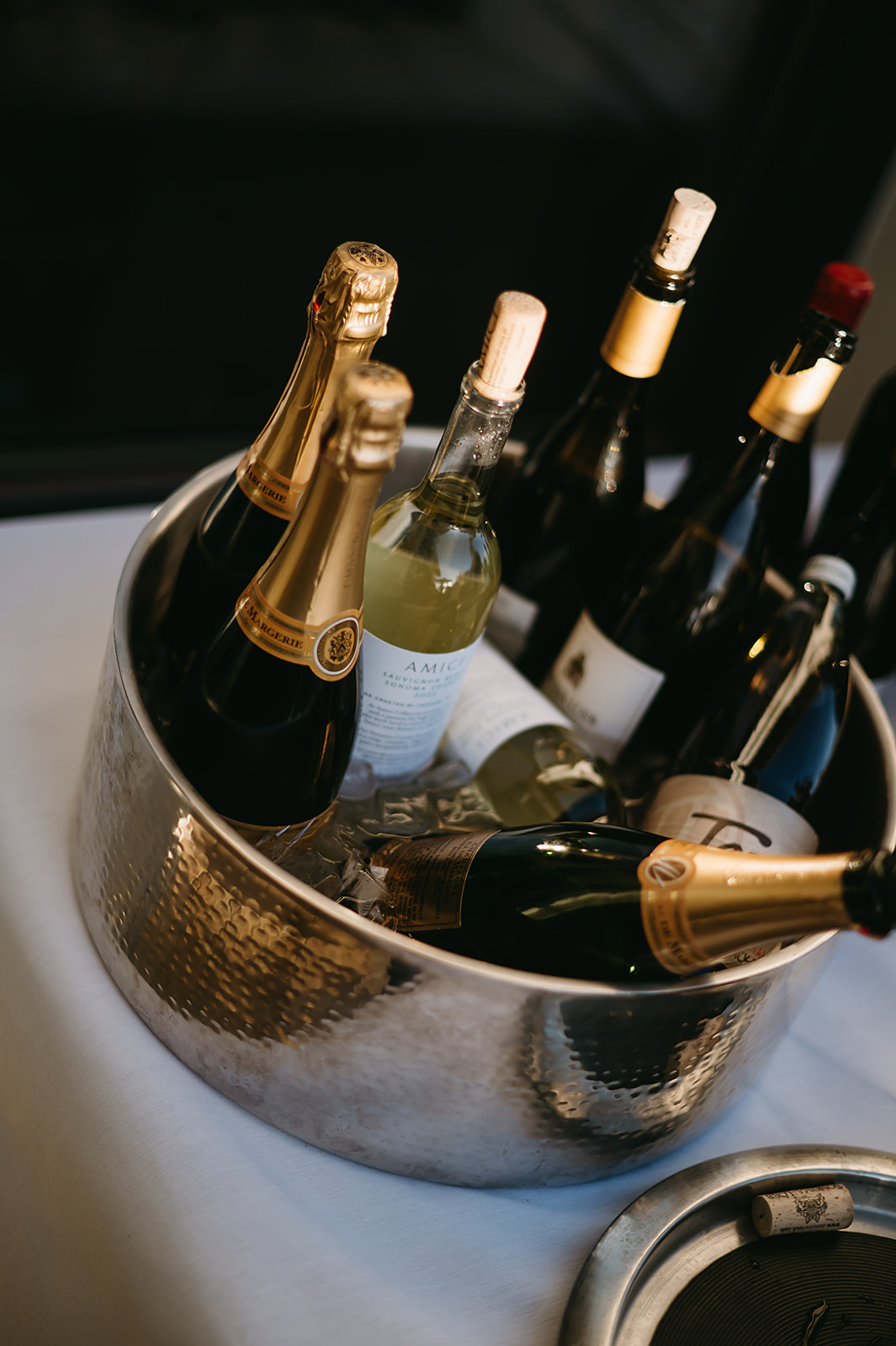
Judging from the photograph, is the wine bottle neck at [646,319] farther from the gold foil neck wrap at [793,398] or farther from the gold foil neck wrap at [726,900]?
the gold foil neck wrap at [726,900]

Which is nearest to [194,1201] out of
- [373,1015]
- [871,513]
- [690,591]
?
[373,1015]

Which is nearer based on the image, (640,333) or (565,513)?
(640,333)

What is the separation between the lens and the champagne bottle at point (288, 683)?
1.47ft

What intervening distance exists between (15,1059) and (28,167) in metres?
1.02

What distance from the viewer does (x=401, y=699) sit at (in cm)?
54

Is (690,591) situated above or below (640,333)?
below

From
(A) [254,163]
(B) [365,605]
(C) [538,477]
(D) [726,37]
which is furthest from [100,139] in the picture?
(D) [726,37]

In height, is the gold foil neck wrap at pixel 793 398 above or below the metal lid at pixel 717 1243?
above

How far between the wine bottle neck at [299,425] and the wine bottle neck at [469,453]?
0.06 metres

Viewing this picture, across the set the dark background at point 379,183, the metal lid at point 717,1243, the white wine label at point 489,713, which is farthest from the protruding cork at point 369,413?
the dark background at point 379,183

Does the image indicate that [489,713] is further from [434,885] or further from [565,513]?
[565,513]

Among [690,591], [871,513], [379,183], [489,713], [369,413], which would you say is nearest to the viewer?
[369,413]

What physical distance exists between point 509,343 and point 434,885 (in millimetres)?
264

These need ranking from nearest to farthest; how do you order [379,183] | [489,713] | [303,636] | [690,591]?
[303,636]
[489,713]
[690,591]
[379,183]
